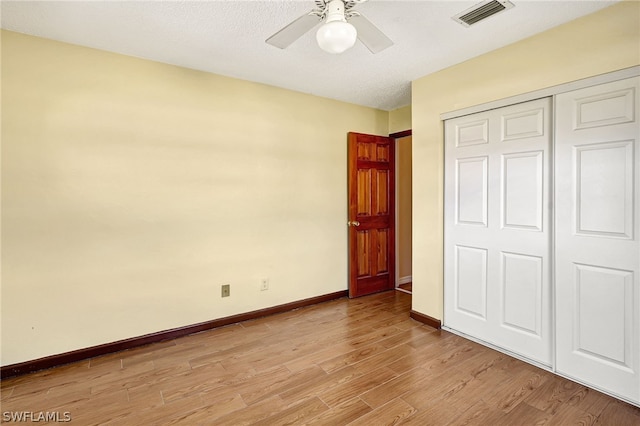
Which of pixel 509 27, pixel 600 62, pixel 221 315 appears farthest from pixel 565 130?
pixel 221 315

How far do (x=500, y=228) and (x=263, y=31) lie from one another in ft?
7.97

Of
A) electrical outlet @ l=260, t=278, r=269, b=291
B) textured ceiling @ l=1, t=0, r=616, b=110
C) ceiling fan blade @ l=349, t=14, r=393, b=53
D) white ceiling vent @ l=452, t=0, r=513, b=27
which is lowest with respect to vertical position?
electrical outlet @ l=260, t=278, r=269, b=291

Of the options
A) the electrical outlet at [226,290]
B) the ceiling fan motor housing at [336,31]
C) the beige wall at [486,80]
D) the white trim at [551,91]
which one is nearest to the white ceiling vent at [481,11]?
the beige wall at [486,80]

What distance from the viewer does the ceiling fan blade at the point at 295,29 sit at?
1633mm

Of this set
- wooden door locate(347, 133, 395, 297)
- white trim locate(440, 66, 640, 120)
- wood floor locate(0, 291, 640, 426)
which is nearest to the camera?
wood floor locate(0, 291, 640, 426)

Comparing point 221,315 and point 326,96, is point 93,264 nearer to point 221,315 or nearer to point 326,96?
point 221,315

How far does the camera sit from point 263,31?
2283 millimetres

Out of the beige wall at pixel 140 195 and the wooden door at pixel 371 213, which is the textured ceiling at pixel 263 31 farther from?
the wooden door at pixel 371 213

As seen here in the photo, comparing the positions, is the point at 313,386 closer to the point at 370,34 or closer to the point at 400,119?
the point at 370,34

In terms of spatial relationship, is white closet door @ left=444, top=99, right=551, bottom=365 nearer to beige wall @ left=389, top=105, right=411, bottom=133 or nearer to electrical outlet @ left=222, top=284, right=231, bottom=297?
beige wall @ left=389, top=105, right=411, bottom=133

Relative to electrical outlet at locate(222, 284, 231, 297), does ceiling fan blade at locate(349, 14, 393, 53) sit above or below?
above

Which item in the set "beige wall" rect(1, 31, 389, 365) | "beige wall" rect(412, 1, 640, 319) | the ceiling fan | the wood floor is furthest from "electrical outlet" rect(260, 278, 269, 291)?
the ceiling fan

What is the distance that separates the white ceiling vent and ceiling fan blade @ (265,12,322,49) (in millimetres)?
1091

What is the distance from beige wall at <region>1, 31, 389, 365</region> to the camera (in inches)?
Answer: 90.9
